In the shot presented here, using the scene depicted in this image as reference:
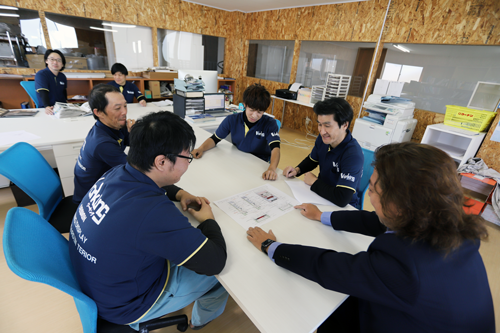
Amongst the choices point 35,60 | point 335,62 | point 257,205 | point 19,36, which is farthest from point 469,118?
point 19,36

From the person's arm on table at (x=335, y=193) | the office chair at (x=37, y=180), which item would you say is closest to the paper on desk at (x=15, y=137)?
the office chair at (x=37, y=180)

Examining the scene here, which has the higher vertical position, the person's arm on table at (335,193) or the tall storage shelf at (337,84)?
the tall storage shelf at (337,84)

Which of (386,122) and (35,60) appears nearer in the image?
(386,122)

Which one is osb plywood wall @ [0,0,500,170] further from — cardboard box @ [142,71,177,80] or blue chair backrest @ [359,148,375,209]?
blue chair backrest @ [359,148,375,209]

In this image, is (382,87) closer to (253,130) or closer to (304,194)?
(253,130)

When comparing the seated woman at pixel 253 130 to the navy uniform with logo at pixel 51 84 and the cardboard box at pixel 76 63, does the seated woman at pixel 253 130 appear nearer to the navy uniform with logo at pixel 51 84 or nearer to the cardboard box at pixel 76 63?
the navy uniform with logo at pixel 51 84

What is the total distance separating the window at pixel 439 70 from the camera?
9.86ft

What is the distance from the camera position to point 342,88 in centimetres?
416

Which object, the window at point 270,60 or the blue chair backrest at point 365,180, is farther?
the window at point 270,60

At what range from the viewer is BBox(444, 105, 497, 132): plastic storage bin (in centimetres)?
272

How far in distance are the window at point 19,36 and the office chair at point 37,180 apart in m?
4.00

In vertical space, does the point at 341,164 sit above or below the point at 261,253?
above

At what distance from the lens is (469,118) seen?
111 inches

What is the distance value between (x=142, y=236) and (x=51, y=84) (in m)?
3.52
